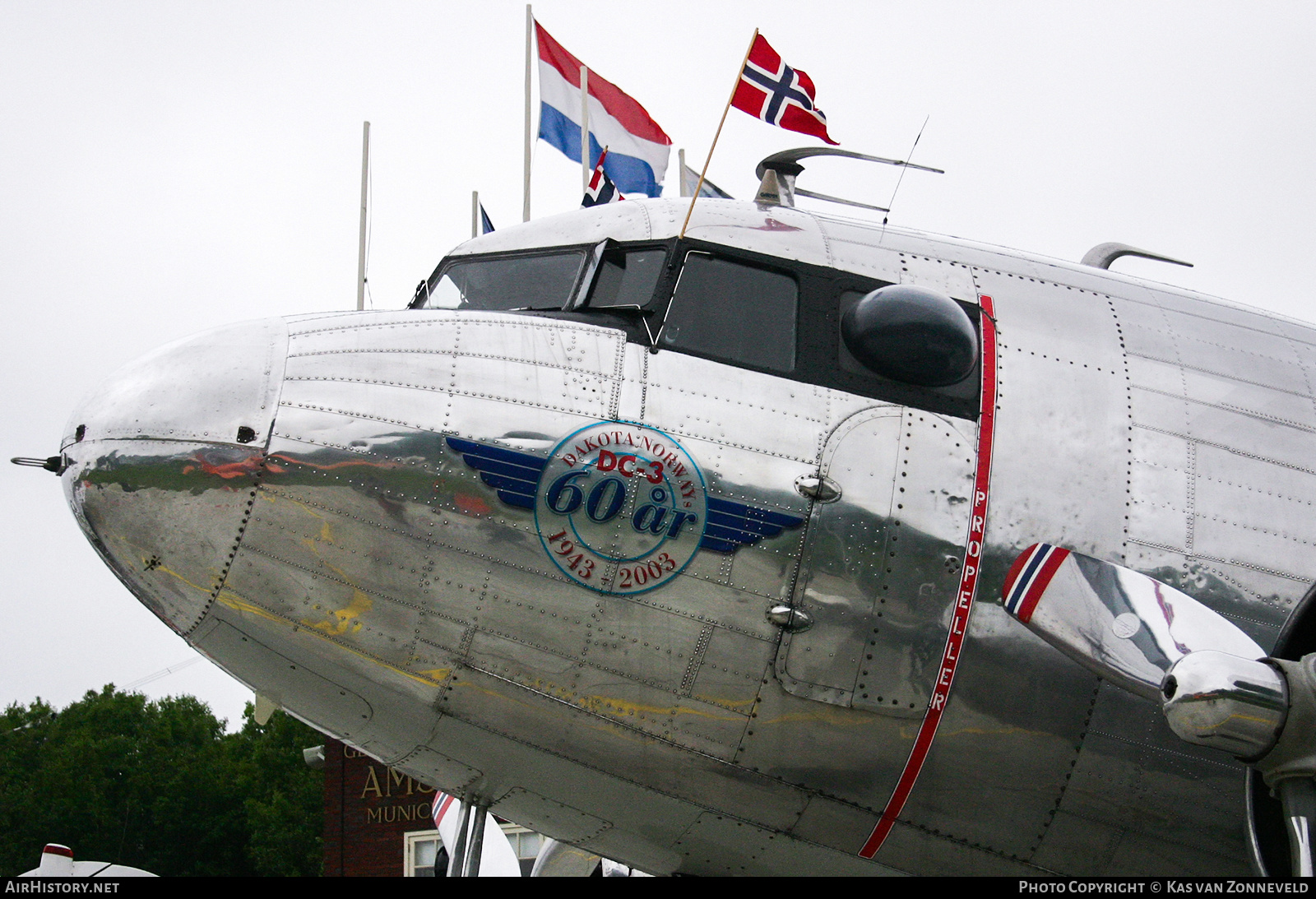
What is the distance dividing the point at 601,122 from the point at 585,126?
1.37m

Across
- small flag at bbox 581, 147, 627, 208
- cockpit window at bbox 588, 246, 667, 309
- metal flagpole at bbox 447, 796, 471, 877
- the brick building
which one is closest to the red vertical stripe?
cockpit window at bbox 588, 246, 667, 309

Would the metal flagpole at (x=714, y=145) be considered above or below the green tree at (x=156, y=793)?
above

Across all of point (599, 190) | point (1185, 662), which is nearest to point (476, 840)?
point (1185, 662)

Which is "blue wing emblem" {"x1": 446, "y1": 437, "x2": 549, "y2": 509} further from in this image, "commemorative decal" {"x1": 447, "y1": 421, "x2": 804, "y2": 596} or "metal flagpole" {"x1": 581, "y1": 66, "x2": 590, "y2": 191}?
"metal flagpole" {"x1": 581, "y1": 66, "x2": 590, "y2": 191}

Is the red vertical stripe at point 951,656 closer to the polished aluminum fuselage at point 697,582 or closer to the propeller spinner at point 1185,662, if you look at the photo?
the polished aluminum fuselage at point 697,582

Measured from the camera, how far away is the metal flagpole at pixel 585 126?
21.5 meters

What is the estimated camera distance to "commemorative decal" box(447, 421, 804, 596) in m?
6.43

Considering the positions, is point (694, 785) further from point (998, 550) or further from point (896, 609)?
point (998, 550)

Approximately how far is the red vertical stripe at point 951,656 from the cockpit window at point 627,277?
2.10m

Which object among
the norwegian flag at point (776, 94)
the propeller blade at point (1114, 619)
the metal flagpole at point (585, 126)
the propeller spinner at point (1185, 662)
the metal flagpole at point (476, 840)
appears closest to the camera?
the propeller spinner at point (1185, 662)

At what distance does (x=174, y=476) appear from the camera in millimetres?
6262

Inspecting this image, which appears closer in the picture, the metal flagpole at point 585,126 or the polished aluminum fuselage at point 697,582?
the polished aluminum fuselage at point 697,582

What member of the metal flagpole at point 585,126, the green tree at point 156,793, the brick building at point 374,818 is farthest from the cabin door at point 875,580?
the green tree at point 156,793

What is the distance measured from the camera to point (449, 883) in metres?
4.45
